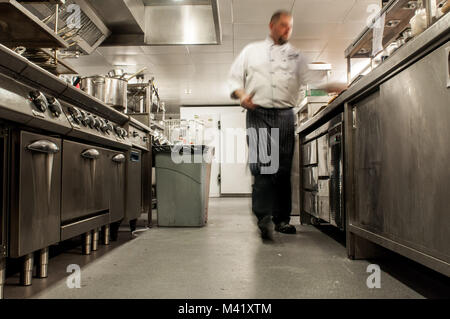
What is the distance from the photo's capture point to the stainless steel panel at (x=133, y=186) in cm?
217

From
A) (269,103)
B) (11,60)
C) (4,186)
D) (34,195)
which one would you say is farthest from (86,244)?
(269,103)

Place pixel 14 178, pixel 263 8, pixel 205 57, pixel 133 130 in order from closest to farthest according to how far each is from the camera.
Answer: pixel 14 178 < pixel 133 130 < pixel 263 8 < pixel 205 57

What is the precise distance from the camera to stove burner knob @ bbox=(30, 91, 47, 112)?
1.17m

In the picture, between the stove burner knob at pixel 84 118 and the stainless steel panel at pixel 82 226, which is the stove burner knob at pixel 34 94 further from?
the stainless steel panel at pixel 82 226

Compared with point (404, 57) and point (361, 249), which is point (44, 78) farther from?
point (361, 249)

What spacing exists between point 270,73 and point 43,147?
134 cm

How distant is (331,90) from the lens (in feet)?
6.28

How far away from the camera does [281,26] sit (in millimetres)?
1979

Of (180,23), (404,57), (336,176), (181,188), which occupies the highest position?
(180,23)

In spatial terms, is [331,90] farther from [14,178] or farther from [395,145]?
[14,178]

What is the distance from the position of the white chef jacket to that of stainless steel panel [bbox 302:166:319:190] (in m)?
0.54

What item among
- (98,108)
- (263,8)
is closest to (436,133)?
(98,108)

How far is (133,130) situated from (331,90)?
1480mm

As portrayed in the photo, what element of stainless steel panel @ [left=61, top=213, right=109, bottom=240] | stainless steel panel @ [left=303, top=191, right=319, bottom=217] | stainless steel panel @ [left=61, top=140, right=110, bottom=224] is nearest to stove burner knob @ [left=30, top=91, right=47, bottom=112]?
stainless steel panel @ [left=61, top=140, right=110, bottom=224]
